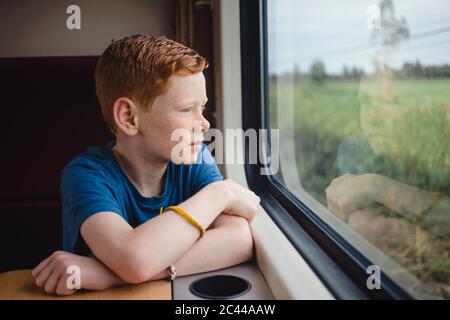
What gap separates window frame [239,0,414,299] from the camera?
37.2 inches

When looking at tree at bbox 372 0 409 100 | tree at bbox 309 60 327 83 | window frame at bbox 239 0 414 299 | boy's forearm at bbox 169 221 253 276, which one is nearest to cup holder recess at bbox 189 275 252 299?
boy's forearm at bbox 169 221 253 276

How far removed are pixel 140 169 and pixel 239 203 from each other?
1.02ft

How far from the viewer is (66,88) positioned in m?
1.93

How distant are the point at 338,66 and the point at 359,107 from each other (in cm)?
24

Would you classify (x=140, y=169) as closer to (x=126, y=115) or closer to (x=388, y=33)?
(x=126, y=115)

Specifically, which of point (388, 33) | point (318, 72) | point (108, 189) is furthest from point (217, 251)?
point (318, 72)

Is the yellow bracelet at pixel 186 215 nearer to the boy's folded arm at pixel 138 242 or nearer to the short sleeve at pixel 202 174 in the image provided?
the boy's folded arm at pixel 138 242

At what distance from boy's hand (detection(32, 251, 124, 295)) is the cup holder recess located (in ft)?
0.63

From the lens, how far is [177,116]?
1211mm

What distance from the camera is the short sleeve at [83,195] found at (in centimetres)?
107

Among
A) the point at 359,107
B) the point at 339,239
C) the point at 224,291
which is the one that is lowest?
the point at 224,291

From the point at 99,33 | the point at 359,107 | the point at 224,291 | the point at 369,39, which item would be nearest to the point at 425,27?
the point at 369,39

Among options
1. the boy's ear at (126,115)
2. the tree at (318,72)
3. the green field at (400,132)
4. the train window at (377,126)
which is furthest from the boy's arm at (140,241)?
the tree at (318,72)

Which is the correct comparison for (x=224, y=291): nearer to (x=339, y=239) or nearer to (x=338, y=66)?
(x=339, y=239)
